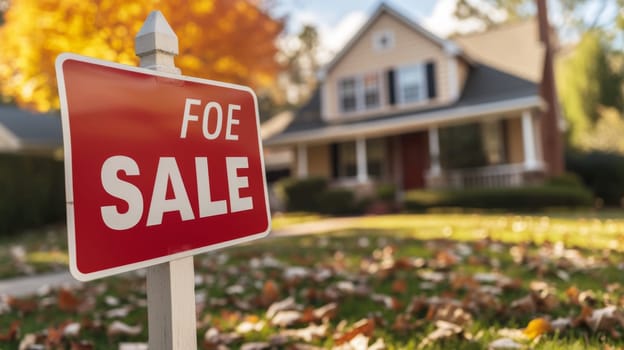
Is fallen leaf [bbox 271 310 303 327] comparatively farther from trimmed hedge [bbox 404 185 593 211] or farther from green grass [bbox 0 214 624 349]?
trimmed hedge [bbox 404 185 593 211]

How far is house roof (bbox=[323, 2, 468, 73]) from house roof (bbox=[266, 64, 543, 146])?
116 centimetres

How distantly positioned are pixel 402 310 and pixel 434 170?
1281cm

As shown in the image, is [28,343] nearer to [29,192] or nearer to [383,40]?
[29,192]

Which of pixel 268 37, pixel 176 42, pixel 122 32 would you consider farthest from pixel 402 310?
pixel 268 37

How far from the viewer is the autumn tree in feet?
27.5

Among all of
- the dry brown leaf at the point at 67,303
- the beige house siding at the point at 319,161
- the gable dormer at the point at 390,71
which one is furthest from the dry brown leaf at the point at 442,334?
the beige house siding at the point at 319,161

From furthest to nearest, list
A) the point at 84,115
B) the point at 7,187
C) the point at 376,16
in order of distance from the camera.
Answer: the point at 376,16
the point at 7,187
the point at 84,115

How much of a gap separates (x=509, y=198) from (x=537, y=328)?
11.4 metres

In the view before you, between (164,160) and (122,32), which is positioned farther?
(122,32)

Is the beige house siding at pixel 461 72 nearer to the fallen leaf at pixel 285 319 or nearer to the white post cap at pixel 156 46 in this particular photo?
the fallen leaf at pixel 285 319

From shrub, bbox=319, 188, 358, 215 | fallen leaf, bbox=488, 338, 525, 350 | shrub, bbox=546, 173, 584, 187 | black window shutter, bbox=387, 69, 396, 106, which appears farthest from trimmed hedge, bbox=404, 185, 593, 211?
fallen leaf, bbox=488, 338, 525, 350

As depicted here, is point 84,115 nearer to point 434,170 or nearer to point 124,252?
point 124,252

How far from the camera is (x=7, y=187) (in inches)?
512

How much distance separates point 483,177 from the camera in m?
15.2
